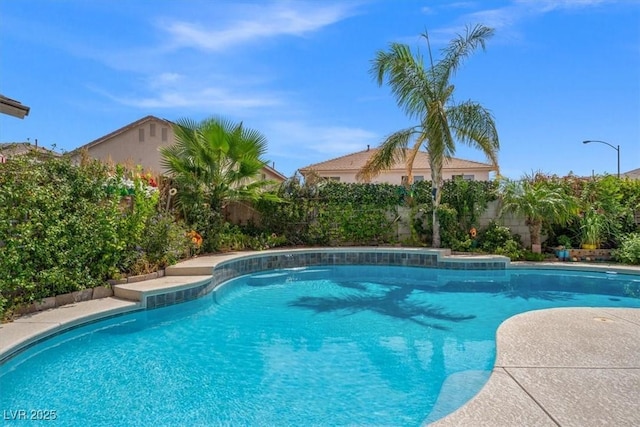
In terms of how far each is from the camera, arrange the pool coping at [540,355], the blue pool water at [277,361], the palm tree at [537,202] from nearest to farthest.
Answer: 1. the pool coping at [540,355]
2. the blue pool water at [277,361]
3. the palm tree at [537,202]

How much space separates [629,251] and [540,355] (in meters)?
9.69

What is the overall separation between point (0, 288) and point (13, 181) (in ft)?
4.76

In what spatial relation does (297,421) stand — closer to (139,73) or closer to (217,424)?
(217,424)

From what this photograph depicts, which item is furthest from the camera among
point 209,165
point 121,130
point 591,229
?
point 121,130

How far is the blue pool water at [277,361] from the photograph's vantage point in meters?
3.30

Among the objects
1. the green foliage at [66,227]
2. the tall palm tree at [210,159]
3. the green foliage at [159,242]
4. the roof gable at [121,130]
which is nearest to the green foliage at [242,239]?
the tall palm tree at [210,159]

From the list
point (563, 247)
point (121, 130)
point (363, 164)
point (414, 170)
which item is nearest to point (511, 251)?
point (563, 247)

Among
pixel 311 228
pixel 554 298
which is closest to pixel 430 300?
pixel 554 298

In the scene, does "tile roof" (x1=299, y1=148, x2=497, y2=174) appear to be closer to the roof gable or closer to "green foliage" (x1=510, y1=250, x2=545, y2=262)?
the roof gable

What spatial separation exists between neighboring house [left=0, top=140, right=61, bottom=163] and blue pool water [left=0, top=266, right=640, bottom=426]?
104 inches

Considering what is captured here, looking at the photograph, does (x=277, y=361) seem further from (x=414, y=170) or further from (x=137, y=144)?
(x=137, y=144)

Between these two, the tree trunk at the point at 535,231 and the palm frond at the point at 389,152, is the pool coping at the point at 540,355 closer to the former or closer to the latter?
the tree trunk at the point at 535,231

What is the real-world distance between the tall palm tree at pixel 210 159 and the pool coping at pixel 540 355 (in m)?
3.94

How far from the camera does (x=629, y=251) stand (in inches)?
425
